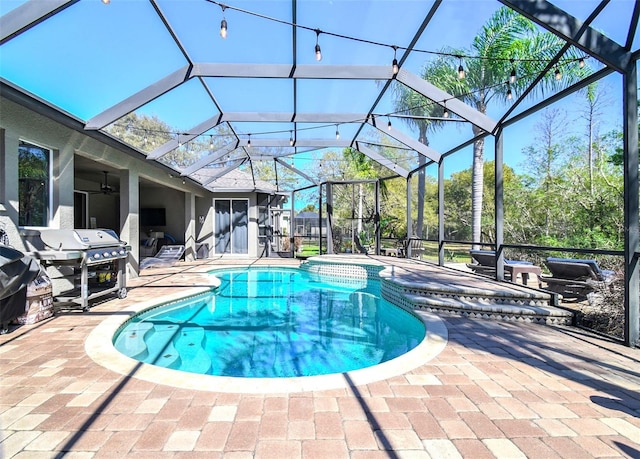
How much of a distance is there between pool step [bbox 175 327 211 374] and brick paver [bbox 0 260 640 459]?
1.24 metres

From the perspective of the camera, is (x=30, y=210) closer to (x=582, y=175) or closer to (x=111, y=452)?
(x=111, y=452)

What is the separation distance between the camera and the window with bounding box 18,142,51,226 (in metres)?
4.86

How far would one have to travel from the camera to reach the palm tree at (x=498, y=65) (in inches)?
393

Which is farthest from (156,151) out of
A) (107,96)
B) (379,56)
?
(379,56)

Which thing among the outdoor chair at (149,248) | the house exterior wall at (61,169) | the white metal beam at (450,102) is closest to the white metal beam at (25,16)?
the house exterior wall at (61,169)

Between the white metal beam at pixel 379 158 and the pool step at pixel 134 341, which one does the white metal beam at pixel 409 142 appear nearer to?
the white metal beam at pixel 379 158

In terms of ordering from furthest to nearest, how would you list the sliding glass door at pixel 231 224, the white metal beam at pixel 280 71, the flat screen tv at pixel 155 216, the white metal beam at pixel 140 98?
1. the sliding glass door at pixel 231 224
2. the flat screen tv at pixel 155 216
3. the white metal beam at pixel 280 71
4. the white metal beam at pixel 140 98

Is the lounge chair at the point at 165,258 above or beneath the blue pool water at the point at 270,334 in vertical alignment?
above

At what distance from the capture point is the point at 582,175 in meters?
11.7

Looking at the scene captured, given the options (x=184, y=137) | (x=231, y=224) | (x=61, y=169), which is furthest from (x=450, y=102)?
(x=231, y=224)

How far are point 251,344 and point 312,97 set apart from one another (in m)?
5.71

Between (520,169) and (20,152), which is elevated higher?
(520,169)

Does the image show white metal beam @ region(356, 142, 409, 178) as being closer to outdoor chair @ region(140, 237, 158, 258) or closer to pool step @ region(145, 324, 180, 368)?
pool step @ region(145, 324, 180, 368)

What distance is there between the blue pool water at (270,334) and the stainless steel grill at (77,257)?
896 mm
